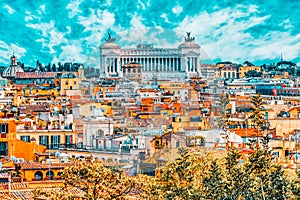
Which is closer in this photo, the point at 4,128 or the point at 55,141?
the point at 4,128

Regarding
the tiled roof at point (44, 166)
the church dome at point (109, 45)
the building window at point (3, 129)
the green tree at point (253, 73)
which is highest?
the church dome at point (109, 45)

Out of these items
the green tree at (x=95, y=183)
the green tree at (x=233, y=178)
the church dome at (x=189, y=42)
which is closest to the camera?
the green tree at (x=95, y=183)

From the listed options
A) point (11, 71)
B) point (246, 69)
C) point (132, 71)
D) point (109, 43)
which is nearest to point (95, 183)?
point (11, 71)

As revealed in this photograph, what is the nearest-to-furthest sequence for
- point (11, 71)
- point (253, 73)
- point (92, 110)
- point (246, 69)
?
point (92, 110) → point (11, 71) → point (253, 73) → point (246, 69)

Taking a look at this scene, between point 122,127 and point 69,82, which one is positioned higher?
point 69,82

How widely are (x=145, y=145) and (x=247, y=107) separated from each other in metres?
10.3

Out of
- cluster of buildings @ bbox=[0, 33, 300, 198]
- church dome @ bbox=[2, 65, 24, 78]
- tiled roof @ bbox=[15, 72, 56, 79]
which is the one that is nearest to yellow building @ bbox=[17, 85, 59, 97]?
cluster of buildings @ bbox=[0, 33, 300, 198]

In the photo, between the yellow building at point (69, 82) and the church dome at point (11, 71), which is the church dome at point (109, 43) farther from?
the yellow building at point (69, 82)

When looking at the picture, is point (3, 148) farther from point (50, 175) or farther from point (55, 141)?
point (50, 175)

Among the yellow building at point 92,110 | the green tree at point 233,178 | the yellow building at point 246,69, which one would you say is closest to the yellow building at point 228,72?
the yellow building at point 246,69

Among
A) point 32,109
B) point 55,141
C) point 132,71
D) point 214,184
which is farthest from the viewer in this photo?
point 132,71

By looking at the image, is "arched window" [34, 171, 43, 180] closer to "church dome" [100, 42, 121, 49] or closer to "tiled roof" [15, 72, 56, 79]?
"tiled roof" [15, 72, 56, 79]

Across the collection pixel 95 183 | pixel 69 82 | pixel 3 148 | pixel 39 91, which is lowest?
pixel 95 183

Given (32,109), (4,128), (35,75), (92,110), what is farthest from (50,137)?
(35,75)
